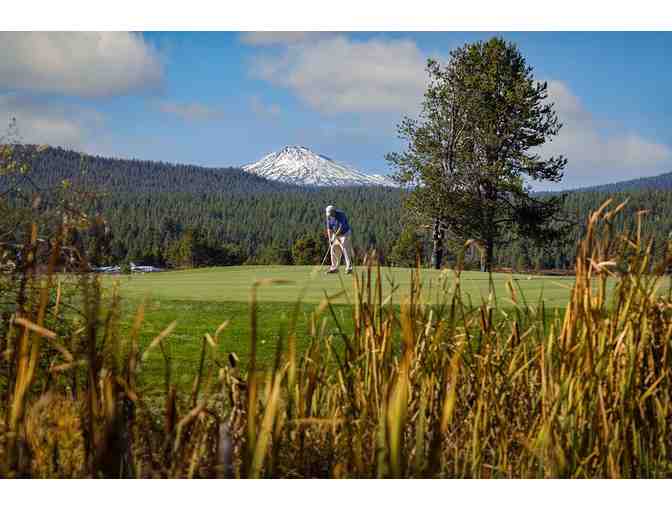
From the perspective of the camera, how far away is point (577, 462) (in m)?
2.92

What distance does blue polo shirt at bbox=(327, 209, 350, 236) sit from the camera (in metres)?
14.9

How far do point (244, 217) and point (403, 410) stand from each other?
107944 millimetres

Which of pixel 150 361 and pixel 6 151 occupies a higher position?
pixel 6 151

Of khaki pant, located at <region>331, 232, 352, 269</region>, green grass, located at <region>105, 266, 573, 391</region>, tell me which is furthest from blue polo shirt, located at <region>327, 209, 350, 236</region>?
green grass, located at <region>105, 266, 573, 391</region>

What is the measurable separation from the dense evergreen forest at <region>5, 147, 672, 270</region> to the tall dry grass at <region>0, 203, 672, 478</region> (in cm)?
2845

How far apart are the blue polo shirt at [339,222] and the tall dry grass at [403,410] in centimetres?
1125

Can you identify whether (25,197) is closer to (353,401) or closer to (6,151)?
(6,151)

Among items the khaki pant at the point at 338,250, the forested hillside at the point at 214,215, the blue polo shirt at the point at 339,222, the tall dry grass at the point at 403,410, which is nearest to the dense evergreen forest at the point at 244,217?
the forested hillside at the point at 214,215

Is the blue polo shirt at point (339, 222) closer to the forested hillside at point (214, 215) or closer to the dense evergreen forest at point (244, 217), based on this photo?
the dense evergreen forest at point (244, 217)

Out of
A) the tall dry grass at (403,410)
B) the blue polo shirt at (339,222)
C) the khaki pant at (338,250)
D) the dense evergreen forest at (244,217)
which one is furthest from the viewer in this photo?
the dense evergreen forest at (244,217)

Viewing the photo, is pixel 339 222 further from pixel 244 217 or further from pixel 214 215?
pixel 214 215

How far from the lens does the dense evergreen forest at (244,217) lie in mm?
54562
